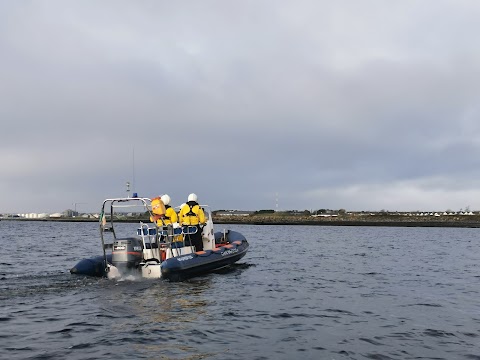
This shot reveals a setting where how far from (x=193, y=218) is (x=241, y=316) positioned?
650cm

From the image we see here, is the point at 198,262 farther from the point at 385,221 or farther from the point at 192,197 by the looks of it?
the point at 385,221

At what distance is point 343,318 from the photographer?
9.80 metres

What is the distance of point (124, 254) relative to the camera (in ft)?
44.9

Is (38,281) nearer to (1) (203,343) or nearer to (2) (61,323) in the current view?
(2) (61,323)

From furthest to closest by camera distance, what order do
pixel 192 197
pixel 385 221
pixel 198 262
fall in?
pixel 385 221, pixel 192 197, pixel 198 262

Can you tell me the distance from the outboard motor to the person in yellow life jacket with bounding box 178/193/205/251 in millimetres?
2362

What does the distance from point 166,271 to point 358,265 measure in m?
10.2

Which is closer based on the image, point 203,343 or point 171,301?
point 203,343

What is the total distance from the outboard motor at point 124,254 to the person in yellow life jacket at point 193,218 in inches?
93.0

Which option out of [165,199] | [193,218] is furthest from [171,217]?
[193,218]

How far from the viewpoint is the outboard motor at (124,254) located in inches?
538

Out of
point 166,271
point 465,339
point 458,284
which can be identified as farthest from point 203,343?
point 458,284

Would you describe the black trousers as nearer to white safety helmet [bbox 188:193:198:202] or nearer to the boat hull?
the boat hull

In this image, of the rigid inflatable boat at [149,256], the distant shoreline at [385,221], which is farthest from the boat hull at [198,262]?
the distant shoreline at [385,221]
